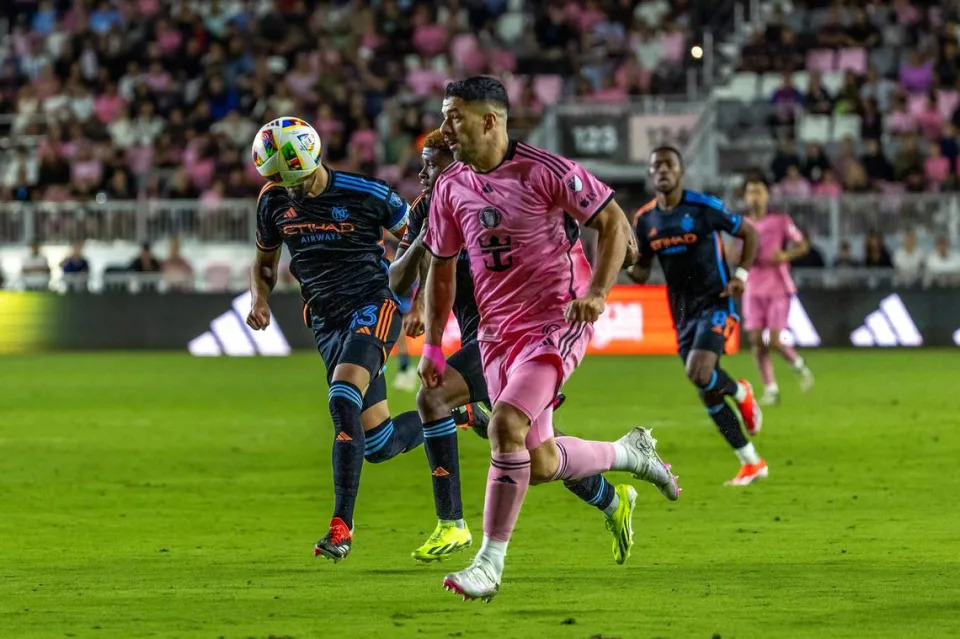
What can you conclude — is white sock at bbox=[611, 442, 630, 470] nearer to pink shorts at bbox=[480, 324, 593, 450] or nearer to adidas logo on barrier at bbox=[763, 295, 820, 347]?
pink shorts at bbox=[480, 324, 593, 450]

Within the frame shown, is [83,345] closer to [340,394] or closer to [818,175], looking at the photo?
[818,175]

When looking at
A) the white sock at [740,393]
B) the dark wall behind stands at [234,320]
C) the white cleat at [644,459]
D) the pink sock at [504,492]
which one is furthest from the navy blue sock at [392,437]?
the dark wall behind stands at [234,320]

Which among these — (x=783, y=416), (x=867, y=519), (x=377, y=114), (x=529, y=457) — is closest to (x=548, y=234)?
(x=529, y=457)

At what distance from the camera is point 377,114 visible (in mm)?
31938

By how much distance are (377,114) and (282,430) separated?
15.6 m

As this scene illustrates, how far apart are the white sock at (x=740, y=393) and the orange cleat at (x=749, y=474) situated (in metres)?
0.55

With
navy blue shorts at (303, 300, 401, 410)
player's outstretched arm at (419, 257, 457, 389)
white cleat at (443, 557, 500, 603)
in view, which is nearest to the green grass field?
white cleat at (443, 557, 500, 603)

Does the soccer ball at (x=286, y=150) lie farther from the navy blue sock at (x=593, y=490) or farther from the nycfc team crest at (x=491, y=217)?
the navy blue sock at (x=593, y=490)

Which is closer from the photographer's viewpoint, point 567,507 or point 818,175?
point 567,507

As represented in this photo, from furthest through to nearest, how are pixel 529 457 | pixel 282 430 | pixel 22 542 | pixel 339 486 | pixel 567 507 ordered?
pixel 282 430, pixel 567 507, pixel 22 542, pixel 339 486, pixel 529 457

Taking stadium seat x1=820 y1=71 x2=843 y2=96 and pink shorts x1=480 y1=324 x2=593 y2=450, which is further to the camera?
stadium seat x1=820 y1=71 x2=843 y2=96

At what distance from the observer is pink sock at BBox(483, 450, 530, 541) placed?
25.4 ft

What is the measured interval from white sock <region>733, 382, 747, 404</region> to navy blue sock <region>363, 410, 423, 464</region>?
361cm

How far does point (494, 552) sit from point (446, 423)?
188cm
